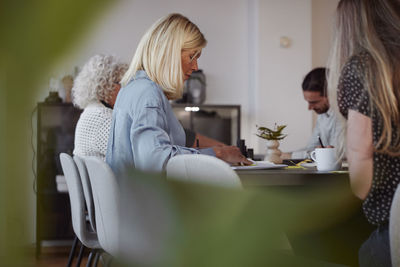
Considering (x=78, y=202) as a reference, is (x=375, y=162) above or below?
above

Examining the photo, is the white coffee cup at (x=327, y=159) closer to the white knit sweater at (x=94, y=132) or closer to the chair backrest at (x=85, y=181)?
the chair backrest at (x=85, y=181)

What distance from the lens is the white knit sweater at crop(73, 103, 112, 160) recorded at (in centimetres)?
261

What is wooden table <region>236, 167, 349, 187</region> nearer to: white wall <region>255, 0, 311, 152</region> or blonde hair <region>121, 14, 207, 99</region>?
blonde hair <region>121, 14, 207, 99</region>

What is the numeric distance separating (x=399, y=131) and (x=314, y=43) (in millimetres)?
4063

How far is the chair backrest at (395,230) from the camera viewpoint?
3.32ft

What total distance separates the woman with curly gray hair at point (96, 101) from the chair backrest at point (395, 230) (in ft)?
6.07

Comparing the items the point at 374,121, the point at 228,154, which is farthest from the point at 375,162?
the point at 228,154

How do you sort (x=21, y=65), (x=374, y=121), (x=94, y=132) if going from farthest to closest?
(x=94, y=132)
(x=374, y=121)
(x=21, y=65)

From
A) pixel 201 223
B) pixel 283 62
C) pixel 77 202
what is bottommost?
pixel 77 202

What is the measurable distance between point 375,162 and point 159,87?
78 centimetres

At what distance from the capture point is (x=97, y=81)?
2.88 metres

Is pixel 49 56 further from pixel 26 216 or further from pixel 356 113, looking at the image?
pixel 356 113

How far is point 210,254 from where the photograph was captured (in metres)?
0.34

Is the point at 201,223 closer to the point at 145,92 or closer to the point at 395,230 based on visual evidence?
the point at 395,230
